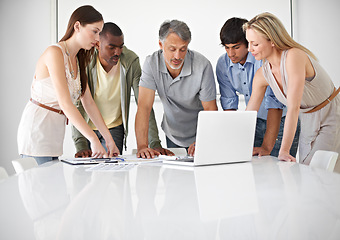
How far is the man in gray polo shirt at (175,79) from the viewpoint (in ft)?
7.37

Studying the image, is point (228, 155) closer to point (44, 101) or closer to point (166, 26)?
point (44, 101)

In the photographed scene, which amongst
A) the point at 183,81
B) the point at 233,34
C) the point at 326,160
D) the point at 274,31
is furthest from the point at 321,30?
the point at 326,160

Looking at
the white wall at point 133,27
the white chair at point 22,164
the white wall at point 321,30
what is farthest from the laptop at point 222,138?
the white wall at point 321,30

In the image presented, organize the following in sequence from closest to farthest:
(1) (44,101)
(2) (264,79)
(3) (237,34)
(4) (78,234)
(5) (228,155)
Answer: (4) (78,234) < (5) (228,155) < (1) (44,101) < (2) (264,79) < (3) (237,34)

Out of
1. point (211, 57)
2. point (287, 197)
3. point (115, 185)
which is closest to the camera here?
point (287, 197)

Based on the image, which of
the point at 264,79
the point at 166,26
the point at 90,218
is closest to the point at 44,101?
the point at 166,26

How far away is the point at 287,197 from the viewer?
792 mm

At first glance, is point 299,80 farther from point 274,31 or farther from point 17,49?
point 17,49

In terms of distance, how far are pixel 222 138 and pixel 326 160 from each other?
1.40 ft

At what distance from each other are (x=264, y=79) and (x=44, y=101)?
3.78 ft

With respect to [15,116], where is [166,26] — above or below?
above

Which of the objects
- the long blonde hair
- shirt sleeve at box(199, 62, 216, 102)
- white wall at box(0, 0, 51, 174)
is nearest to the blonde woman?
the long blonde hair

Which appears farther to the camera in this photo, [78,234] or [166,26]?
[166,26]

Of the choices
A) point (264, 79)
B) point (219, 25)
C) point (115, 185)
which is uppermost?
point (219, 25)
